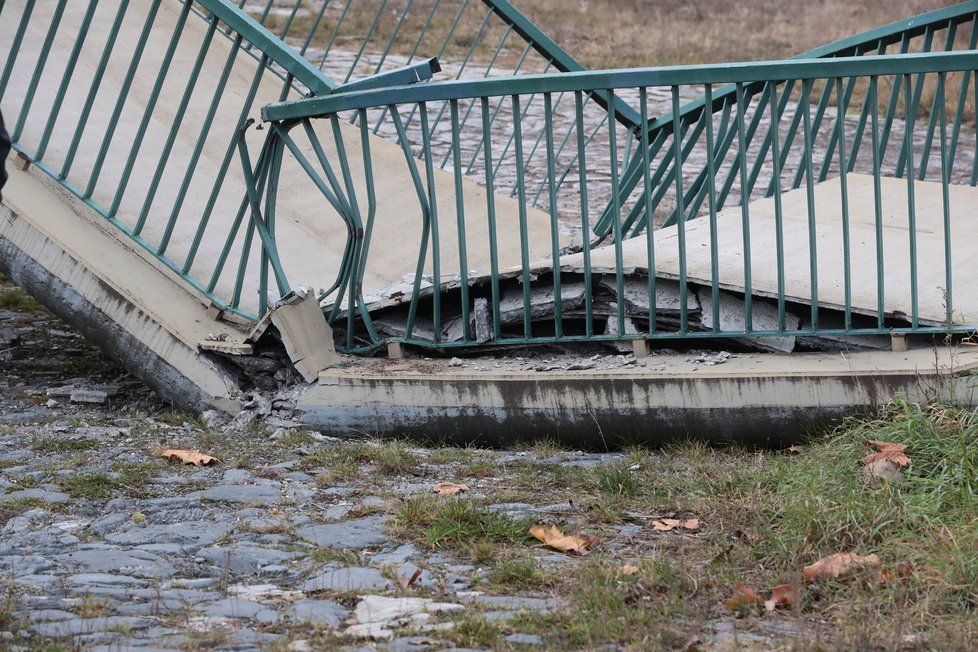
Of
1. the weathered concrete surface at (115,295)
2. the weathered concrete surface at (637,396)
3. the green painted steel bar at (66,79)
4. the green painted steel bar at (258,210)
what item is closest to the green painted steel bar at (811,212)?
the weathered concrete surface at (637,396)

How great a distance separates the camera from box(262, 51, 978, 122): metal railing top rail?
4.10 m

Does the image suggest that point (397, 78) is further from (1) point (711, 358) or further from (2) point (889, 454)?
(2) point (889, 454)

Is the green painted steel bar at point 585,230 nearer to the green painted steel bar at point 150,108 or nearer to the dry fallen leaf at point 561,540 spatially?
the dry fallen leaf at point 561,540

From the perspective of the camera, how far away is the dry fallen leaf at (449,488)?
400 cm

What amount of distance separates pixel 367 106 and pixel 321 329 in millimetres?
1003

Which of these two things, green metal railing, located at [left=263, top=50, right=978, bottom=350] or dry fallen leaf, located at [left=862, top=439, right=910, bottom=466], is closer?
dry fallen leaf, located at [left=862, top=439, right=910, bottom=466]

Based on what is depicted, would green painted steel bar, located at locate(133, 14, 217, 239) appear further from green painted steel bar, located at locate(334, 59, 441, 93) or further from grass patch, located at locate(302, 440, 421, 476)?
grass patch, located at locate(302, 440, 421, 476)

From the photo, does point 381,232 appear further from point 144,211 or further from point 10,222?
point 10,222

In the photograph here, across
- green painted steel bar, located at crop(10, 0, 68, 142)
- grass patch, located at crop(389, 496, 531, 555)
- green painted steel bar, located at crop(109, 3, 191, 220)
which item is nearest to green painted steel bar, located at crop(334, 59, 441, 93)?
green painted steel bar, located at crop(109, 3, 191, 220)

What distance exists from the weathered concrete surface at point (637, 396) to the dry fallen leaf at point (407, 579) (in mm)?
1516

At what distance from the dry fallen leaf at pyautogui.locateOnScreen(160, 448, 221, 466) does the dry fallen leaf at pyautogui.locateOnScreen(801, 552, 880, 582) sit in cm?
228

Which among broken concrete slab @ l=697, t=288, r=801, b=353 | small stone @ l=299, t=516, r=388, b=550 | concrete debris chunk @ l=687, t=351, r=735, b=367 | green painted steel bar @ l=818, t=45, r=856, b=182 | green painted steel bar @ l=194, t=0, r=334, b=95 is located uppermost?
green painted steel bar @ l=194, t=0, r=334, b=95

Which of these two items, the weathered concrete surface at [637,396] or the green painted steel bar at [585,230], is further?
the green painted steel bar at [585,230]

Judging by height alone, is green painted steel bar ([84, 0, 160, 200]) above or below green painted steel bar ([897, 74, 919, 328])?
above
